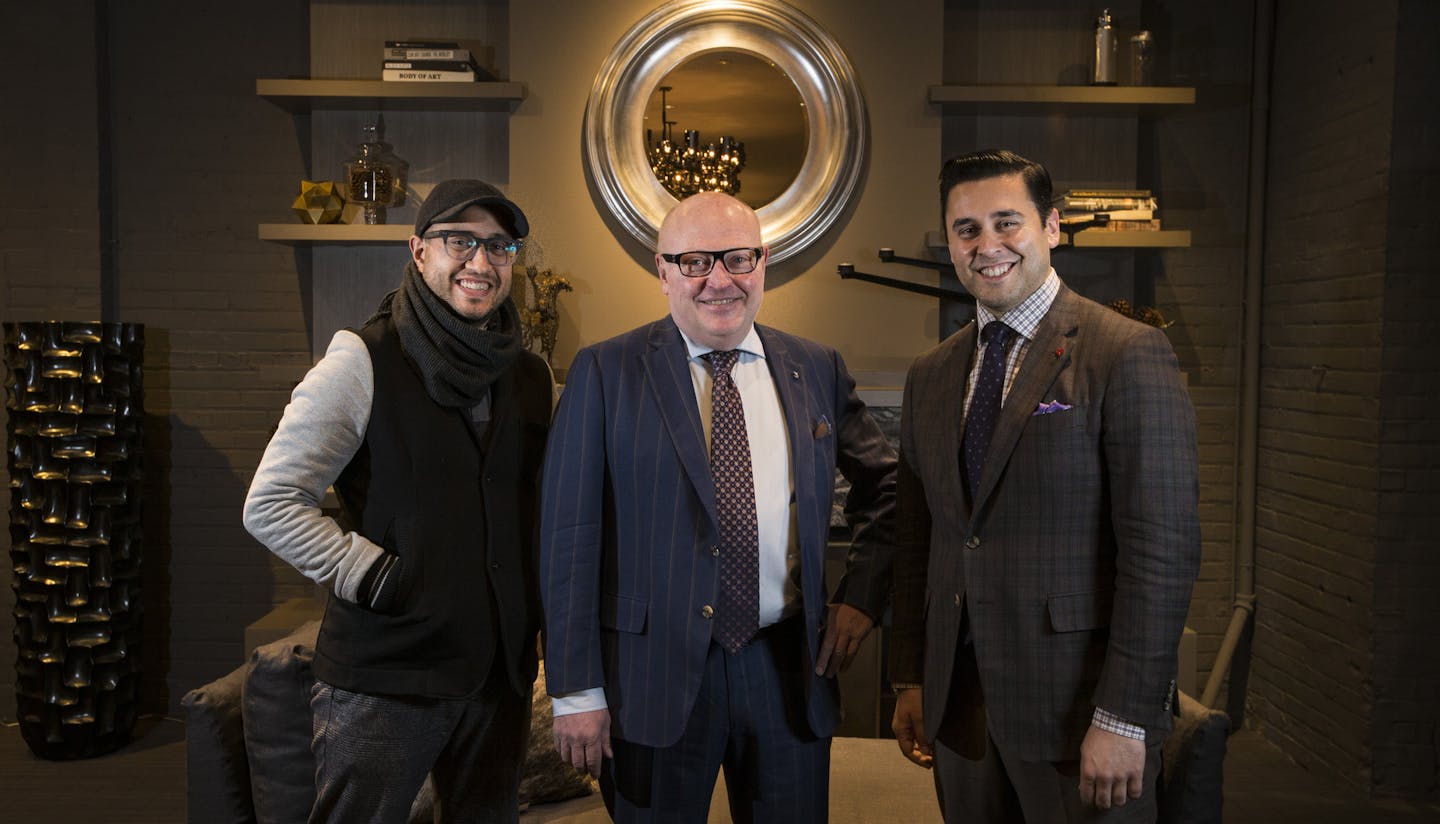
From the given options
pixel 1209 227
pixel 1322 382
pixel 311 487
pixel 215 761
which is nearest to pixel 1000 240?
pixel 311 487

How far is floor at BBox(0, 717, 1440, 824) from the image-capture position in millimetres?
3729

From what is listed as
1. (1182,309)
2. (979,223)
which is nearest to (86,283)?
(979,223)

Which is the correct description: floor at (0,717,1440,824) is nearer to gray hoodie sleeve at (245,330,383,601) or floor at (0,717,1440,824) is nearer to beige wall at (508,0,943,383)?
gray hoodie sleeve at (245,330,383,601)

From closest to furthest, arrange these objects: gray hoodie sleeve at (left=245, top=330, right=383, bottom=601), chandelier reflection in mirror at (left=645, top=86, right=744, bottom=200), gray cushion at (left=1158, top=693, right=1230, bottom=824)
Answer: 1. gray hoodie sleeve at (left=245, top=330, right=383, bottom=601)
2. gray cushion at (left=1158, top=693, right=1230, bottom=824)
3. chandelier reflection in mirror at (left=645, top=86, right=744, bottom=200)

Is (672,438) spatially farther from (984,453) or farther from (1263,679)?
(1263,679)

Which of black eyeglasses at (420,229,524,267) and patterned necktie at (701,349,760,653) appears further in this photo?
black eyeglasses at (420,229,524,267)

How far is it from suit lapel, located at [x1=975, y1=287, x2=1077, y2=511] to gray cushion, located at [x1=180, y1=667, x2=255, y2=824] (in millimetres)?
1645

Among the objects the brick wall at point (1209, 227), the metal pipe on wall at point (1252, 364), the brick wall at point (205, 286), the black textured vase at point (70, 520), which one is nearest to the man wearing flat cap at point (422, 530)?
the black textured vase at point (70, 520)

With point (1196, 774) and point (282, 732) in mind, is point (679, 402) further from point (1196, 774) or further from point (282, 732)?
point (1196, 774)

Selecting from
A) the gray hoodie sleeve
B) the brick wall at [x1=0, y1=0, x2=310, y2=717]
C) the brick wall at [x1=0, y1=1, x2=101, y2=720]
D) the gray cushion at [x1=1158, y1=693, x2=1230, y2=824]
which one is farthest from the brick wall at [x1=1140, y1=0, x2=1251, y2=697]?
the brick wall at [x1=0, y1=1, x2=101, y2=720]

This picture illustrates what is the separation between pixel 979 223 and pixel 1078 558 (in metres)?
0.59

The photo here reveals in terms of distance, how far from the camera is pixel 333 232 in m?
4.20

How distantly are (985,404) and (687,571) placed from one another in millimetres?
598

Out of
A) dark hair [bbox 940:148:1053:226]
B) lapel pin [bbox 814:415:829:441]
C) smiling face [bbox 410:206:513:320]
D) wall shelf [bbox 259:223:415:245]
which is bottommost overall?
lapel pin [bbox 814:415:829:441]
